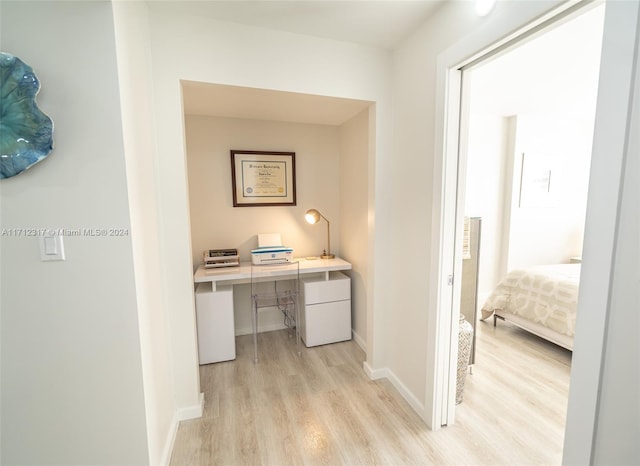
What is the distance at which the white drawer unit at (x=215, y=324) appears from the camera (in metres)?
2.35

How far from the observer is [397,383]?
2.06m

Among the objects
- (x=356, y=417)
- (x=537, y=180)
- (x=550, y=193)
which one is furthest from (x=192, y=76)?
(x=550, y=193)

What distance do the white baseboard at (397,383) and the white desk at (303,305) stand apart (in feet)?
1.73

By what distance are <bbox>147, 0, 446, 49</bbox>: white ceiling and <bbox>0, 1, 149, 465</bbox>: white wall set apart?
659 millimetres

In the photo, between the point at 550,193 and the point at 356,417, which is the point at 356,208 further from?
the point at 550,193

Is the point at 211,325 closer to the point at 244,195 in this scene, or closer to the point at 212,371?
the point at 212,371

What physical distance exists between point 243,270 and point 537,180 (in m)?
4.01

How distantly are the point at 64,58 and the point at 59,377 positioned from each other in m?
1.28

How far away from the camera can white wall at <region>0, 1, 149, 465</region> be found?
105cm

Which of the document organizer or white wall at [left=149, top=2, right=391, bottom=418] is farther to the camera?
the document organizer

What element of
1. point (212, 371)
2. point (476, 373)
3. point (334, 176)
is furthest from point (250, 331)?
point (476, 373)

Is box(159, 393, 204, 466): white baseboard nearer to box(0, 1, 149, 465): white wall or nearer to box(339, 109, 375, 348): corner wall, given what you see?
box(0, 1, 149, 465): white wall

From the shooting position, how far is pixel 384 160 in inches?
79.7

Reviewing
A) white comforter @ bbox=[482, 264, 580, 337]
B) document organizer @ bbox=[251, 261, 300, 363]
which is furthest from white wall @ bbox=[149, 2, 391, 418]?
white comforter @ bbox=[482, 264, 580, 337]
